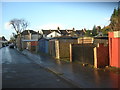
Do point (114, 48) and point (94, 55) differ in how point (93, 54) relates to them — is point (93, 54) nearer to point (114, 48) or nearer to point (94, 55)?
point (94, 55)

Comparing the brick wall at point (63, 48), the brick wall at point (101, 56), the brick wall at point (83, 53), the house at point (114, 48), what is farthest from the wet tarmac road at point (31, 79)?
the brick wall at point (63, 48)

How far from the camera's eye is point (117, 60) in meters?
13.9

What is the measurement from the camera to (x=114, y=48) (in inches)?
566

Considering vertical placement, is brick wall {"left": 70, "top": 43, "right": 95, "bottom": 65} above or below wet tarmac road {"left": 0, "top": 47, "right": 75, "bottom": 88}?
above

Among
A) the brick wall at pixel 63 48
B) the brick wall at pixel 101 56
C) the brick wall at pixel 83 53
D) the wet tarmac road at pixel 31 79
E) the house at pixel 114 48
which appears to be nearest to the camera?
the wet tarmac road at pixel 31 79

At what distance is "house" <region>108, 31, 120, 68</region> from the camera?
45.6ft

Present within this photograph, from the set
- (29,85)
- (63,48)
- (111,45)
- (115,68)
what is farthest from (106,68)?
(63,48)

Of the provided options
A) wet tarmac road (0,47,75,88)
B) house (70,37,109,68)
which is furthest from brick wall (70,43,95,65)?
wet tarmac road (0,47,75,88)

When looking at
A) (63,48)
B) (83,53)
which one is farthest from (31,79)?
(63,48)

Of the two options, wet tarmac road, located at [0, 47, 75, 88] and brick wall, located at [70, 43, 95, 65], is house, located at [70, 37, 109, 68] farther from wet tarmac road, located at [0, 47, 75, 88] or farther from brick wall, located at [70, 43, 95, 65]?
wet tarmac road, located at [0, 47, 75, 88]

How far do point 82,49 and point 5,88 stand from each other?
1029cm

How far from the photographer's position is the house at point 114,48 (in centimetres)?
1389

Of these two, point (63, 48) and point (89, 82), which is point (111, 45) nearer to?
point (89, 82)

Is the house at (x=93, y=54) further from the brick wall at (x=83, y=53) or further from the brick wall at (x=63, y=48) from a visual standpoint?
the brick wall at (x=63, y=48)
